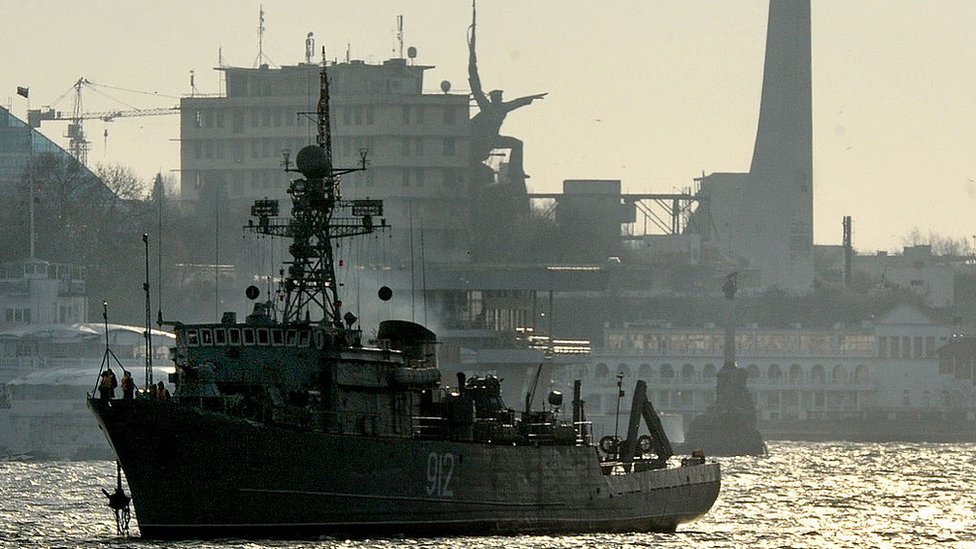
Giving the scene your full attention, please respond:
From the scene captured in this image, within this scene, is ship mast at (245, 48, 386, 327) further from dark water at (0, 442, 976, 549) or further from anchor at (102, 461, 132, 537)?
dark water at (0, 442, 976, 549)

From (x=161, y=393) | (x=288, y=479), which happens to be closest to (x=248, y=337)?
(x=161, y=393)

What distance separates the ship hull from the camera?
82.8 metres

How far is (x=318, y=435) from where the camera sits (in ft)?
274

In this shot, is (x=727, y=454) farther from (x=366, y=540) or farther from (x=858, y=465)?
(x=366, y=540)

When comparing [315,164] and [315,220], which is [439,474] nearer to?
[315,220]

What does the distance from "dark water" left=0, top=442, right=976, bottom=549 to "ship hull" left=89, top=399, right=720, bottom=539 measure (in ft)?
3.19

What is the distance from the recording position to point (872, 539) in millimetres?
94562

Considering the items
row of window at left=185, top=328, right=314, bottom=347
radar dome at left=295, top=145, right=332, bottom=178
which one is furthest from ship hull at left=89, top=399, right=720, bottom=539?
radar dome at left=295, top=145, right=332, bottom=178

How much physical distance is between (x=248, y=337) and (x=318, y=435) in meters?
4.08

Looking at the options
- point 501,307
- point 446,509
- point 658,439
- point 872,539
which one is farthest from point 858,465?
point 446,509

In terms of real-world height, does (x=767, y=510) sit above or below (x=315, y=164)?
below

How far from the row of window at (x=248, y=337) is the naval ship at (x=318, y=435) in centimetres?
3

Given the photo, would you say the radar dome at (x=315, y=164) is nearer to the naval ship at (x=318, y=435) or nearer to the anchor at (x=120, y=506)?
the naval ship at (x=318, y=435)

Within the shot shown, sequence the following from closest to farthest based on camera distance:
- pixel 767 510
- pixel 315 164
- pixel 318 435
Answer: pixel 318 435
pixel 315 164
pixel 767 510
